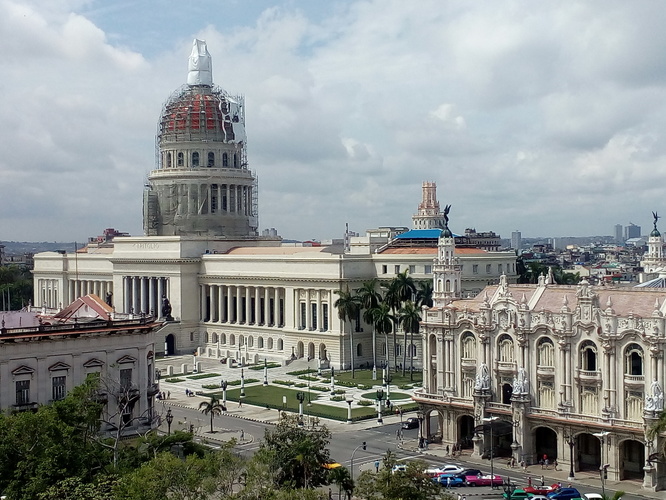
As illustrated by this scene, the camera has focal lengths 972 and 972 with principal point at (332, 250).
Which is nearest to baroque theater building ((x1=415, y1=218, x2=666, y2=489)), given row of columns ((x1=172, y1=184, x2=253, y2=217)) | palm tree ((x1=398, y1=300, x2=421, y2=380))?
palm tree ((x1=398, y1=300, x2=421, y2=380))

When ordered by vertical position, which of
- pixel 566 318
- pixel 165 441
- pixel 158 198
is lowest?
pixel 165 441

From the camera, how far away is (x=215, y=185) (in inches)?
6393

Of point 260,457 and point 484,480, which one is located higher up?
point 260,457

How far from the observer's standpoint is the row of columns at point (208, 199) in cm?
16150

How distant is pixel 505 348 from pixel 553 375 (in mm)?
4684

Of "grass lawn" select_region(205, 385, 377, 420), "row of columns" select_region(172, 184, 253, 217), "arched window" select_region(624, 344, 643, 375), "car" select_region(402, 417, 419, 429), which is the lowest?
"car" select_region(402, 417, 419, 429)

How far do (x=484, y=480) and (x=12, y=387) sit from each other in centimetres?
3134

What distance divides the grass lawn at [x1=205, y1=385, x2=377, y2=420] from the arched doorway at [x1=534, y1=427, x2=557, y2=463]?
68.2 ft

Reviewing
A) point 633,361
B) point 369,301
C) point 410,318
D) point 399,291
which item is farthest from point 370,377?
point 633,361

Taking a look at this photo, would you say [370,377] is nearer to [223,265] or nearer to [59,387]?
[223,265]

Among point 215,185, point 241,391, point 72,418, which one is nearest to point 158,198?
point 215,185

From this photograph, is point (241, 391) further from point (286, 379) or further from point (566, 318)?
point (566, 318)

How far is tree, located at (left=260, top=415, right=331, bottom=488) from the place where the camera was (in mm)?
55438

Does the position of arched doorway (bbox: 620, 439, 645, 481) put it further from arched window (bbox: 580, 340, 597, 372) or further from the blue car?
the blue car
